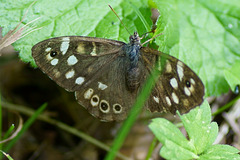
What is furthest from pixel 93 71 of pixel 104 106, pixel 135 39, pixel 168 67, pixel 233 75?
pixel 233 75

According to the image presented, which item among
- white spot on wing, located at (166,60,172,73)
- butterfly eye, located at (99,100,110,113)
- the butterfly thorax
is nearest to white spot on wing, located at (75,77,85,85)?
butterfly eye, located at (99,100,110,113)

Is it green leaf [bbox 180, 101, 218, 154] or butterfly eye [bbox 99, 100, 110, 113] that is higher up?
butterfly eye [bbox 99, 100, 110, 113]

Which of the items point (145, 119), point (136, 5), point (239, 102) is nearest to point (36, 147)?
point (145, 119)

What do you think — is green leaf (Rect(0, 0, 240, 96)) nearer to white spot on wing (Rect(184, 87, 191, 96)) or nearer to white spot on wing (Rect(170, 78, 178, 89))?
white spot on wing (Rect(170, 78, 178, 89))

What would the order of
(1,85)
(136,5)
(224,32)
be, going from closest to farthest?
(136,5), (224,32), (1,85)

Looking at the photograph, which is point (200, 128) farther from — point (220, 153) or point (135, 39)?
point (135, 39)

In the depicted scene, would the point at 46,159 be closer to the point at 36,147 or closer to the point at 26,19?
the point at 36,147

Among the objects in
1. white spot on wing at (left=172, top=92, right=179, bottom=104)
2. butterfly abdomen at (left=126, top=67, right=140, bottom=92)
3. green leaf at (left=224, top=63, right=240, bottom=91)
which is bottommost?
green leaf at (left=224, top=63, right=240, bottom=91)
